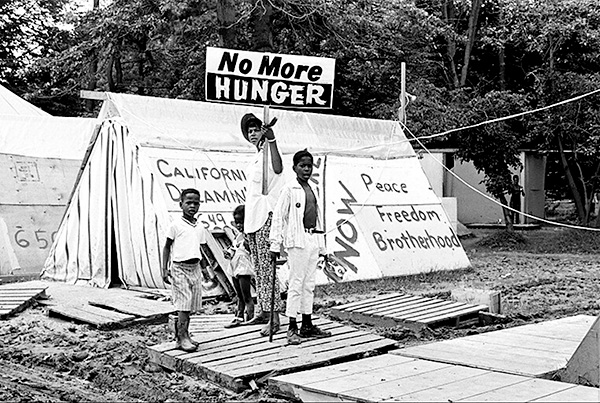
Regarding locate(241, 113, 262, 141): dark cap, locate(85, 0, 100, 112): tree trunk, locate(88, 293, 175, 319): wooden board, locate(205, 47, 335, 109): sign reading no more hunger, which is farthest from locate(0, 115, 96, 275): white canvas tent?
locate(241, 113, 262, 141): dark cap

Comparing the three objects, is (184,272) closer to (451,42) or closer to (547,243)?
(547,243)

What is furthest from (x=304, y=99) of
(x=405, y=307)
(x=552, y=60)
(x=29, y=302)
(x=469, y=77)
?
(x=469, y=77)

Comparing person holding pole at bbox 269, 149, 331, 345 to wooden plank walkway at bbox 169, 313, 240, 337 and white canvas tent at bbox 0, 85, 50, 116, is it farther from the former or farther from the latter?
white canvas tent at bbox 0, 85, 50, 116

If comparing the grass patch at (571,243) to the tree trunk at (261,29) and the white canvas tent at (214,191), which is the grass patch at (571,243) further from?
the tree trunk at (261,29)

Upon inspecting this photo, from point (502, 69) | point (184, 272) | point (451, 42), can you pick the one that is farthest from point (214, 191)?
point (502, 69)

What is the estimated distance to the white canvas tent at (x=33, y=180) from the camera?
42.8ft

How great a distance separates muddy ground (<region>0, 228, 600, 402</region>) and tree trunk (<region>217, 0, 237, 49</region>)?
7230mm

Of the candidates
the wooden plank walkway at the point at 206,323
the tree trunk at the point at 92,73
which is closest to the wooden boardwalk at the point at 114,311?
the wooden plank walkway at the point at 206,323

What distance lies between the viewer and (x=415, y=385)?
495cm

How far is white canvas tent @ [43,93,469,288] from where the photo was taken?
1047cm

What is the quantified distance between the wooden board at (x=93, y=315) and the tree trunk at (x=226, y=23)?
379 inches

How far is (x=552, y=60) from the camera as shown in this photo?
57.8 ft

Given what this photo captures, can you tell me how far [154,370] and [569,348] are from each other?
3.20 meters

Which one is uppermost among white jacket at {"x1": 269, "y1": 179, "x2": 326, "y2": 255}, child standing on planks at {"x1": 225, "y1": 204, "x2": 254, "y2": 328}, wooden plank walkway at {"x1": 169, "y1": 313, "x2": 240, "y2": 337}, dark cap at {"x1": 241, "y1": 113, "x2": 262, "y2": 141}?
dark cap at {"x1": 241, "y1": 113, "x2": 262, "y2": 141}
